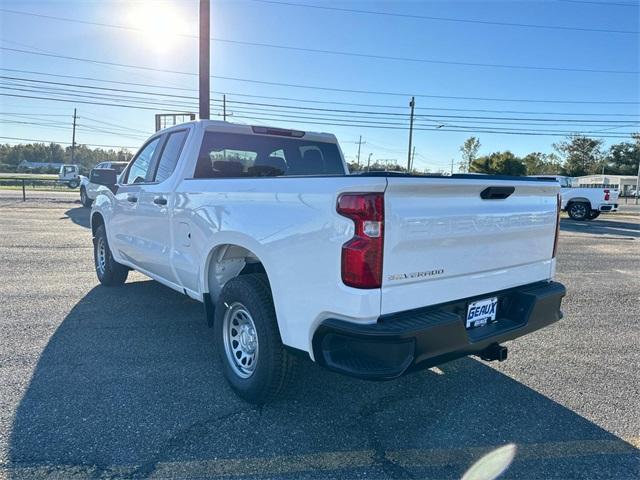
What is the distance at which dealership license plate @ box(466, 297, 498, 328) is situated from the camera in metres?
2.79

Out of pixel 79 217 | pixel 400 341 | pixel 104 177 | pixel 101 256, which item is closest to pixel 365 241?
pixel 400 341

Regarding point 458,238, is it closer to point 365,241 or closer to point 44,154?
point 365,241

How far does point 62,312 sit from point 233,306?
110 inches

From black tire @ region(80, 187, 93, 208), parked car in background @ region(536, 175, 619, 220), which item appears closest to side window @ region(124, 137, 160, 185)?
black tire @ region(80, 187, 93, 208)

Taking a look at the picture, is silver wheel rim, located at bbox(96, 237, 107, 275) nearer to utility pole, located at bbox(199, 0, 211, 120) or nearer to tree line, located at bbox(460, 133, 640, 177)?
utility pole, located at bbox(199, 0, 211, 120)

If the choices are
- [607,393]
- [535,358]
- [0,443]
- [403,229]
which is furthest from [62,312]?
[607,393]

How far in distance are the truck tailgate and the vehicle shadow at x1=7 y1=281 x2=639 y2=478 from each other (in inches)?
34.2

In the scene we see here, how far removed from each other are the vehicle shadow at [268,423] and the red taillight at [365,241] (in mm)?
1063

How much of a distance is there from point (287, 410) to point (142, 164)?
3264 millimetres

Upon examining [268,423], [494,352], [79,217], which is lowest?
[268,423]

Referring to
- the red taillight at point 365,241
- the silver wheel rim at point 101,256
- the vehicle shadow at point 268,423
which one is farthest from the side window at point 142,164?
the red taillight at point 365,241

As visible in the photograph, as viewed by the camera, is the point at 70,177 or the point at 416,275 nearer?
the point at 416,275

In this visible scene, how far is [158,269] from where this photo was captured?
14.6 ft

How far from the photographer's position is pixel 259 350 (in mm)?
2896
